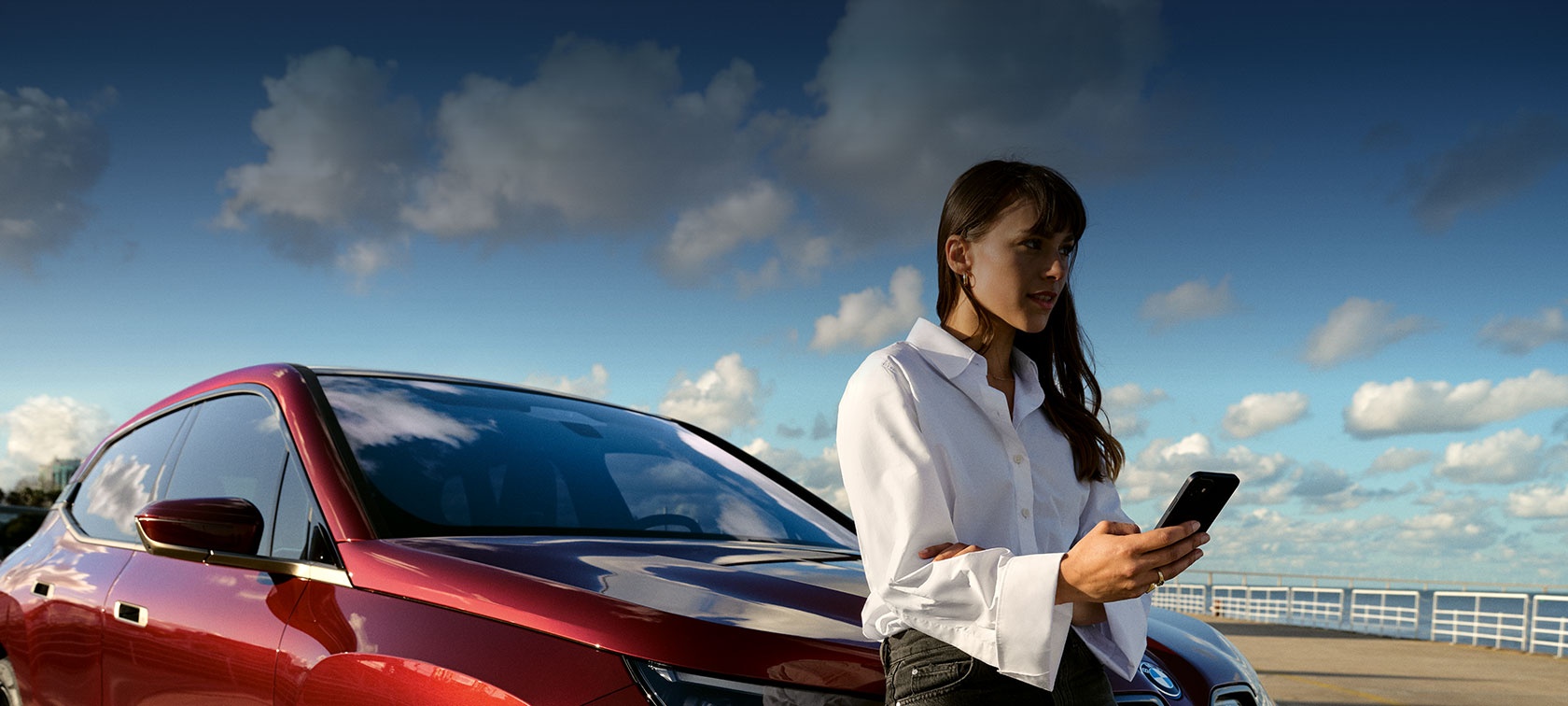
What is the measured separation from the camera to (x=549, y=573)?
2320mm

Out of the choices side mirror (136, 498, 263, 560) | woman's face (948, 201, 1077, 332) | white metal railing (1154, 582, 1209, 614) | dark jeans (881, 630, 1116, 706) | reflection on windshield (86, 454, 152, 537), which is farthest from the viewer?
white metal railing (1154, 582, 1209, 614)

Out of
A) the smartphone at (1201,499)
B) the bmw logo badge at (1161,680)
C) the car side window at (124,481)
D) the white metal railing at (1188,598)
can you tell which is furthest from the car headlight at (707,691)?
the white metal railing at (1188,598)

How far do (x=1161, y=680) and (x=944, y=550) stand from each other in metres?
1.02

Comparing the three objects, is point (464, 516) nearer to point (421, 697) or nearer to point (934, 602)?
point (421, 697)

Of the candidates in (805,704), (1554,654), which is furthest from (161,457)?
(1554,654)

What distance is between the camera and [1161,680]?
2557 millimetres

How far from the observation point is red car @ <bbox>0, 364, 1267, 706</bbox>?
206 centimetres

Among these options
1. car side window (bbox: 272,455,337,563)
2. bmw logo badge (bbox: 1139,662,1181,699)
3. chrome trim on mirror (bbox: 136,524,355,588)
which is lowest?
chrome trim on mirror (bbox: 136,524,355,588)

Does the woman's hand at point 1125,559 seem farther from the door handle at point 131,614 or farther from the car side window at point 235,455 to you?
the door handle at point 131,614

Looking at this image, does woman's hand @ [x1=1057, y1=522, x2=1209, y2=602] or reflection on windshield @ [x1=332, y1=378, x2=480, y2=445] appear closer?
woman's hand @ [x1=1057, y1=522, x2=1209, y2=602]

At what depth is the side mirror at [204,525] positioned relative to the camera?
2.83 metres

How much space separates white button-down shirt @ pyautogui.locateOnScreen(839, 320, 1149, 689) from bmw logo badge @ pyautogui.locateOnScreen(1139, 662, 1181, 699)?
17.9 inches

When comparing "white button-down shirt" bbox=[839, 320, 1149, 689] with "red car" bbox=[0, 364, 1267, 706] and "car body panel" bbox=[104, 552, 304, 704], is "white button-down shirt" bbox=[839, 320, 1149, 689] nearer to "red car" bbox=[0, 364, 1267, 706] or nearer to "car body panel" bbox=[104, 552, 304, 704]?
"red car" bbox=[0, 364, 1267, 706]

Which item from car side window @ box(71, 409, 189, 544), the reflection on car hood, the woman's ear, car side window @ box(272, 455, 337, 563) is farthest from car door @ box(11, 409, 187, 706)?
the woman's ear
